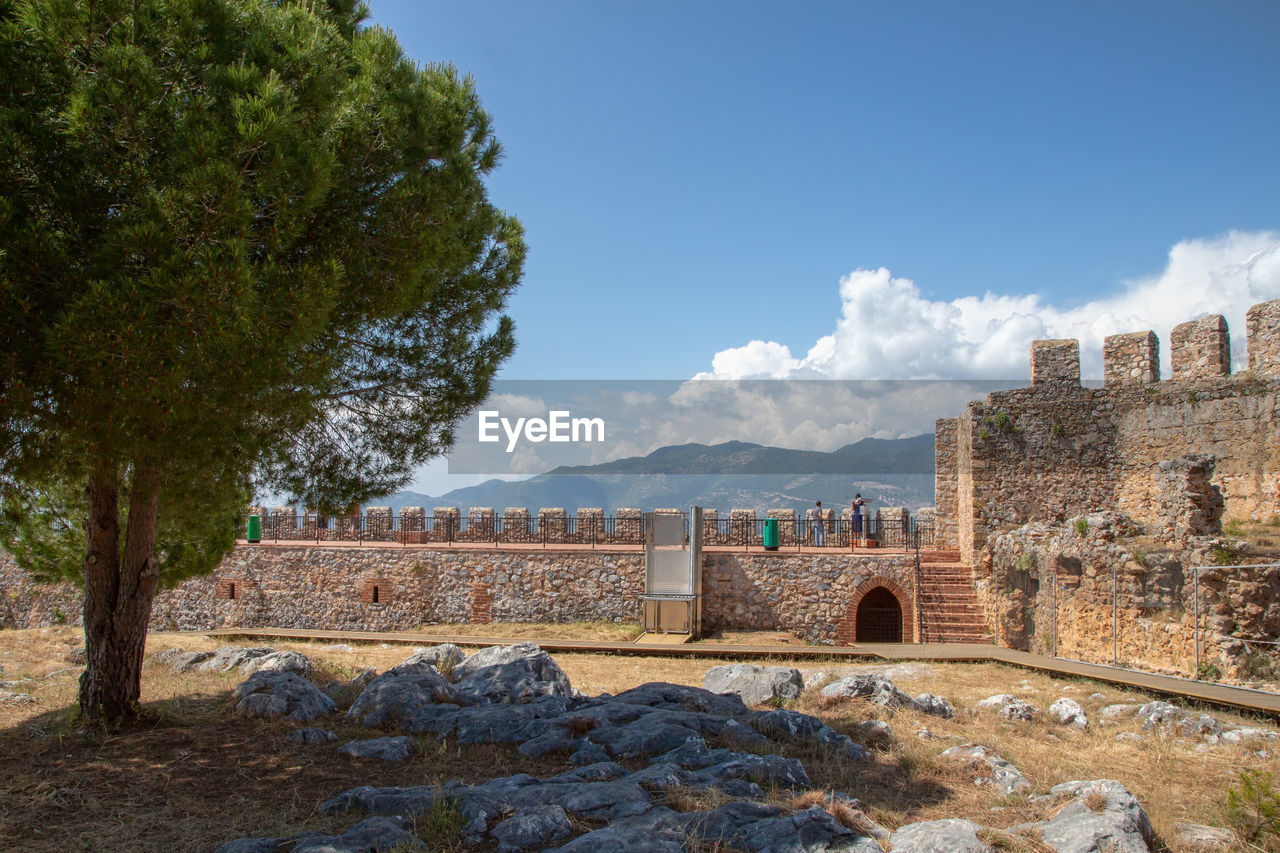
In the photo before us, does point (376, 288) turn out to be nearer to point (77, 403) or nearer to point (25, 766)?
point (77, 403)

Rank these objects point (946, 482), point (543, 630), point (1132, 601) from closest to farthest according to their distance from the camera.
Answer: point (1132, 601), point (543, 630), point (946, 482)

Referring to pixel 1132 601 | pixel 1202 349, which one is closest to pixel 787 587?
pixel 1132 601

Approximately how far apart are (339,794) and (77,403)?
3141mm

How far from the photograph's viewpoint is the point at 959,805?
5652mm

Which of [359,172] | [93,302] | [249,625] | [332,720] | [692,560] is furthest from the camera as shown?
[249,625]

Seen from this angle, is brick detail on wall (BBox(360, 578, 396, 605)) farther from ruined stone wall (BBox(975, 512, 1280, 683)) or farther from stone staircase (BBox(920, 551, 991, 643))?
ruined stone wall (BBox(975, 512, 1280, 683))

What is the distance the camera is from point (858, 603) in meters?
18.2

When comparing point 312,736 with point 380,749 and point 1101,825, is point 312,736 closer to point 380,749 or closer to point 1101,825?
point 380,749

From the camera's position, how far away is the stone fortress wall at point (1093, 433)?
49.5 ft

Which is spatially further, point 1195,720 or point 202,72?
point 1195,720

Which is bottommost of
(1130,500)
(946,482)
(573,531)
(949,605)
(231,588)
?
(231,588)

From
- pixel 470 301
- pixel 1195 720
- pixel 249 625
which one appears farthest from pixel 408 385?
pixel 249 625

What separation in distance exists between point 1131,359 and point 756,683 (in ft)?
39.1

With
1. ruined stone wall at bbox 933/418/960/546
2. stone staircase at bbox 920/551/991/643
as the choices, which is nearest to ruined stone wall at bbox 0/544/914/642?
stone staircase at bbox 920/551/991/643
